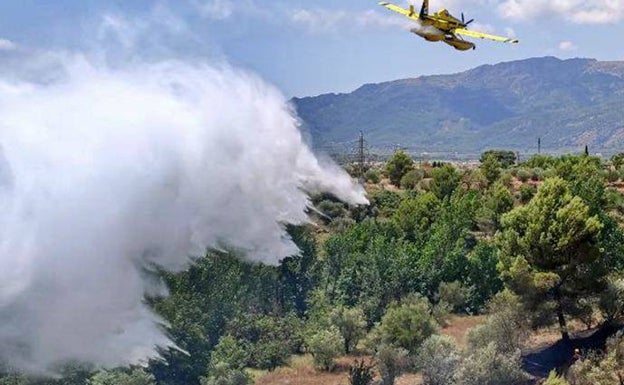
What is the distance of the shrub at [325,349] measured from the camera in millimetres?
38188

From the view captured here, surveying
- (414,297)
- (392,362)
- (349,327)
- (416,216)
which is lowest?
(392,362)

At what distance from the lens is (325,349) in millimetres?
38156

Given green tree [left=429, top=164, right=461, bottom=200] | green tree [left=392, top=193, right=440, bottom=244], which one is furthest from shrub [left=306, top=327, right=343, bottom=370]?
green tree [left=429, top=164, right=461, bottom=200]

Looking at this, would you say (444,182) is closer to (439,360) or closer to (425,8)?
(425,8)

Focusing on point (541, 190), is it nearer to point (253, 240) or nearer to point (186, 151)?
point (253, 240)

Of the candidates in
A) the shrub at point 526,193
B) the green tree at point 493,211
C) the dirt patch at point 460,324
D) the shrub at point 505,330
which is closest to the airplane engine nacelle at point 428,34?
the shrub at point 505,330

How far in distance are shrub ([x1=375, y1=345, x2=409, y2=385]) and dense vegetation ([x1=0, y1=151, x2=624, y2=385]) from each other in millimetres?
65

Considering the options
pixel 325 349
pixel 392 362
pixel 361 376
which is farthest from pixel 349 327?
pixel 361 376

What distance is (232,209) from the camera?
94.8 feet

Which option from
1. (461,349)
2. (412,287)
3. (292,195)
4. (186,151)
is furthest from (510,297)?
(186,151)

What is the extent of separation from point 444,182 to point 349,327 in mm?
37439

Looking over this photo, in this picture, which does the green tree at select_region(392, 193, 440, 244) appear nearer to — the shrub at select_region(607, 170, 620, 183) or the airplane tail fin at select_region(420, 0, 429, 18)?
the airplane tail fin at select_region(420, 0, 429, 18)

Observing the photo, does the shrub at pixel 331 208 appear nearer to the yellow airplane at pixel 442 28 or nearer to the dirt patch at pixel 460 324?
the dirt patch at pixel 460 324

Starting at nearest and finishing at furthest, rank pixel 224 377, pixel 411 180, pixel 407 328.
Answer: pixel 224 377
pixel 407 328
pixel 411 180
